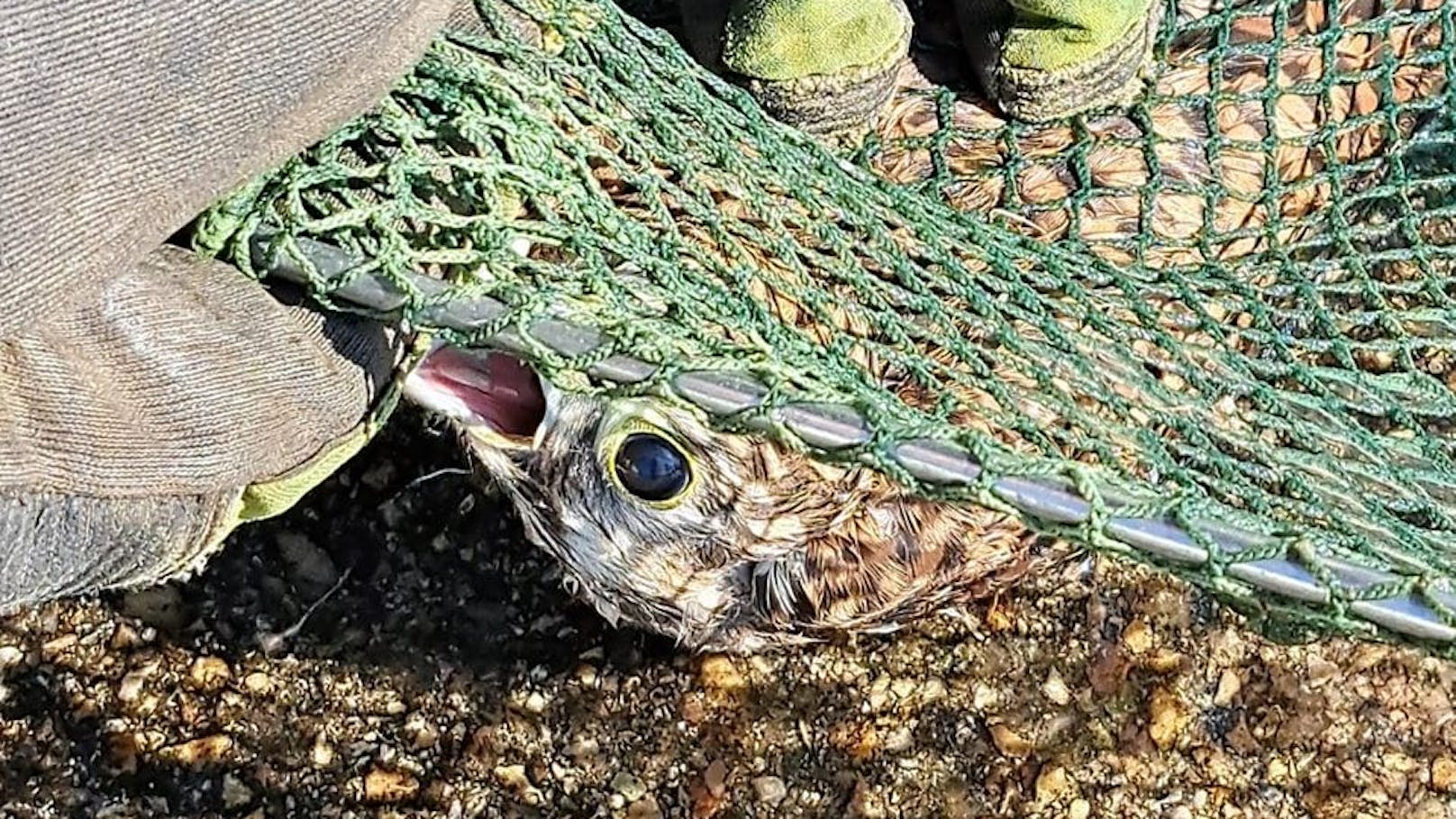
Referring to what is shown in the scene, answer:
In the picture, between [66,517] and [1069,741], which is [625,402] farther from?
[1069,741]

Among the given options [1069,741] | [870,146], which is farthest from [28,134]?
[1069,741]

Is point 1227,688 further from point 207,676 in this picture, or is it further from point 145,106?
point 145,106

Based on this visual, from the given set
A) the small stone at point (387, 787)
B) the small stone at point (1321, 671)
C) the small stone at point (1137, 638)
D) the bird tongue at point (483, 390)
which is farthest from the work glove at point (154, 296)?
the small stone at point (1321, 671)

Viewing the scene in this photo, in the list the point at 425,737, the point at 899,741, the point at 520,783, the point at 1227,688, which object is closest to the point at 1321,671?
the point at 1227,688

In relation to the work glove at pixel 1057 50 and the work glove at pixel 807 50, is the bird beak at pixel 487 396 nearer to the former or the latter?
the work glove at pixel 807 50

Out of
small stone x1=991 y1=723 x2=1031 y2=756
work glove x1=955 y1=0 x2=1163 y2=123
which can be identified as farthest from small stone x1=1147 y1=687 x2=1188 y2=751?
work glove x1=955 y1=0 x2=1163 y2=123

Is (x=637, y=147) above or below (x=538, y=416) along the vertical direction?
above

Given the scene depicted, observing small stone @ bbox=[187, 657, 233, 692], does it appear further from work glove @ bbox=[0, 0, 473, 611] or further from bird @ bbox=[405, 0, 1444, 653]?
work glove @ bbox=[0, 0, 473, 611]
